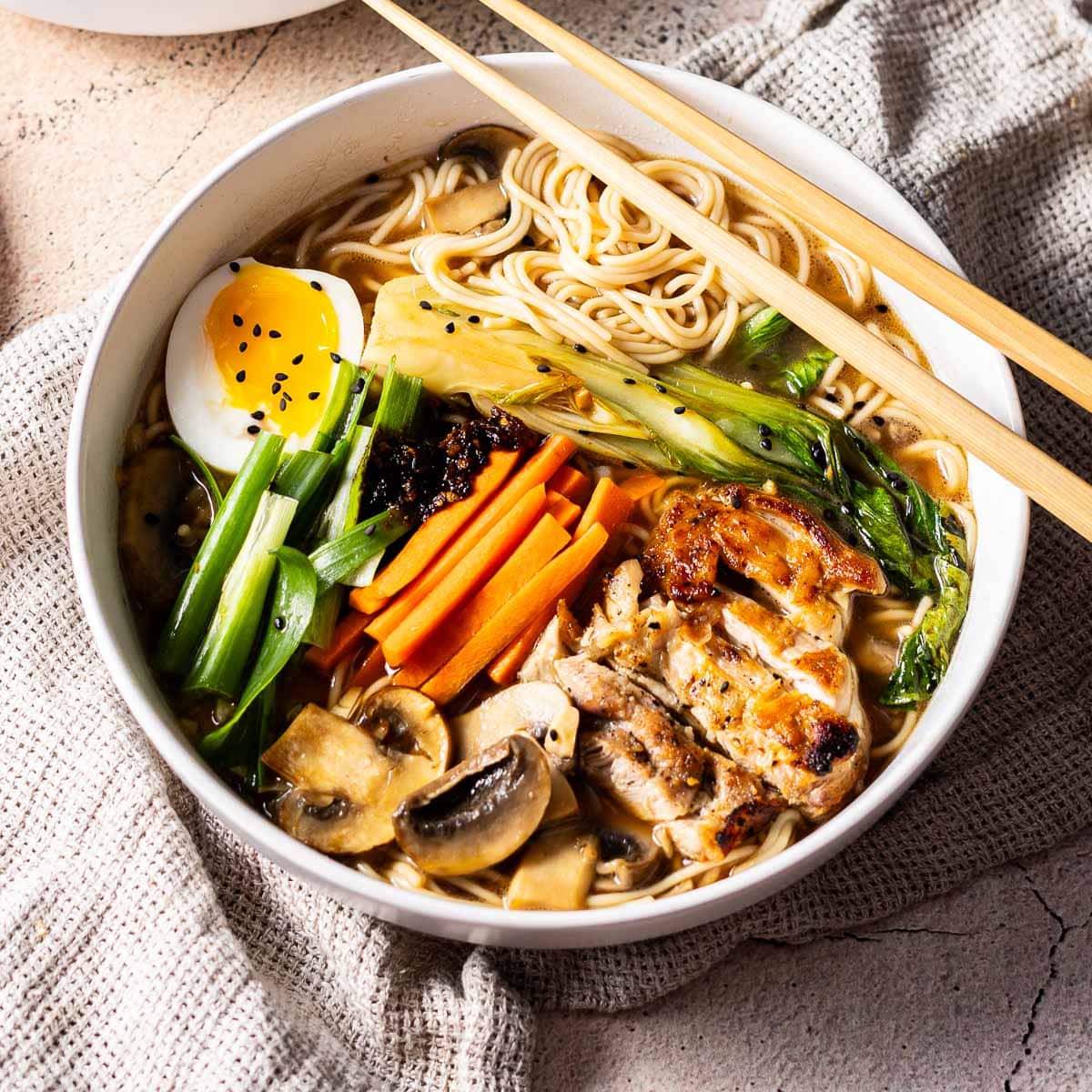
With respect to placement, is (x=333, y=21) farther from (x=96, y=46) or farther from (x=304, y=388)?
(x=304, y=388)

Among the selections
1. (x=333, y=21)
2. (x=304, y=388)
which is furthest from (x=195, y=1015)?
(x=333, y=21)

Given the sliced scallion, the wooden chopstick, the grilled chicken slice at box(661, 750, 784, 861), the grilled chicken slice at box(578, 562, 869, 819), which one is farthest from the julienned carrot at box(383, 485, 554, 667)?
the wooden chopstick

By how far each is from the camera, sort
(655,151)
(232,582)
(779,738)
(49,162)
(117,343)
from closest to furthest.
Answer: (779,738) → (232,582) → (117,343) → (655,151) → (49,162)

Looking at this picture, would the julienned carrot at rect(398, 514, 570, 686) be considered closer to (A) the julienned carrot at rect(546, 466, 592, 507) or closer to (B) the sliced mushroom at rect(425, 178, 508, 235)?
(A) the julienned carrot at rect(546, 466, 592, 507)

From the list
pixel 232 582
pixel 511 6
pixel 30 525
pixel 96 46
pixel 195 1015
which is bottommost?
pixel 195 1015

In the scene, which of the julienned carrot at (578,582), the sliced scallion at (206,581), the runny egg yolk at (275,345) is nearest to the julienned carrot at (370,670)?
the julienned carrot at (578,582)

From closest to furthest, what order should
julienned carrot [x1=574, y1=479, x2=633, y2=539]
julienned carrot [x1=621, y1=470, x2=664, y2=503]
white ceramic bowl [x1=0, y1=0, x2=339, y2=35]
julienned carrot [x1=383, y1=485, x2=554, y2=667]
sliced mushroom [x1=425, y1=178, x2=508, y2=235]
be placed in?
1. julienned carrot [x1=383, y1=485, x2=554, y2=667]
2. julienned carrot [x1=574, y1=479, x2=633, y2=539]
3. julienned carrot [x1=621, y1=470, x2=664, y2=503]
4. sliced mushroom [x1=425, y1=178, x2=508, y2=235]
5. white ceramic bowl [x1=0, y1=0, x2=339, y2=35]

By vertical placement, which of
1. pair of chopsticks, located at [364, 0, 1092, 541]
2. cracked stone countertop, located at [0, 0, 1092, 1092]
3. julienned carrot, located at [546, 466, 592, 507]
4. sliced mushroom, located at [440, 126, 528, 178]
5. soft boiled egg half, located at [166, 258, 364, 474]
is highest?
A: pair of chopsticks, located at [364, 0, 1092, 541]
